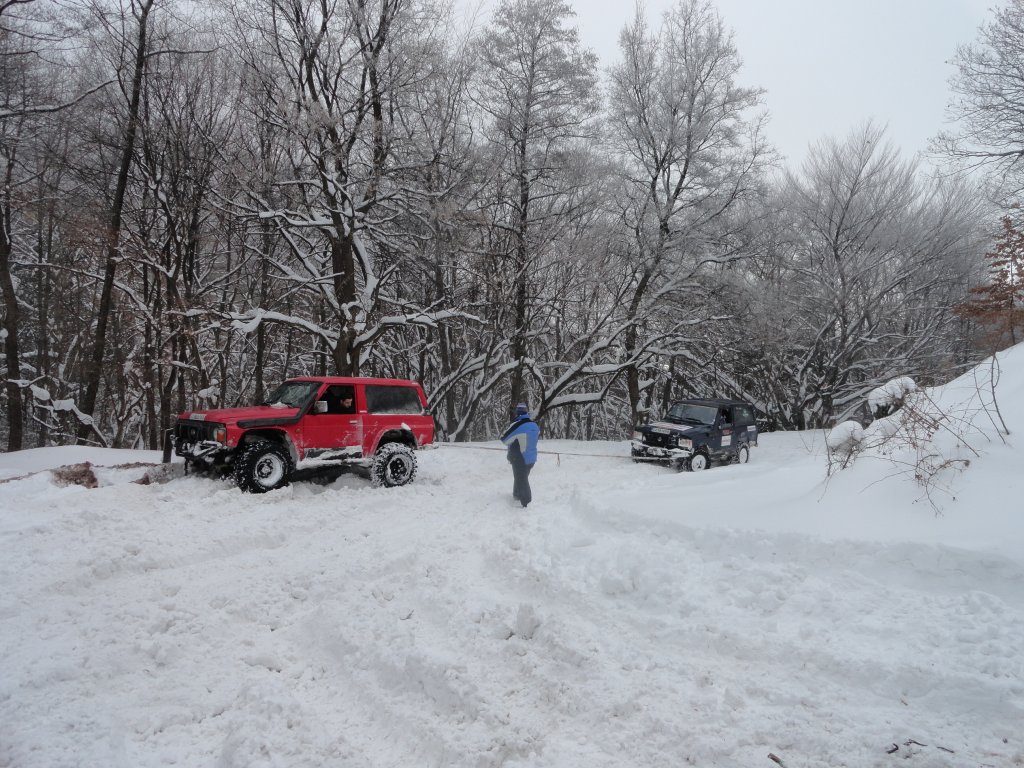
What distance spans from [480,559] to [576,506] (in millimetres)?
2358

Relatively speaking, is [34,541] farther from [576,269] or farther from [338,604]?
[576,269]

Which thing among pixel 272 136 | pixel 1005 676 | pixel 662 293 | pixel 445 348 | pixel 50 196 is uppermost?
pixel 272 136

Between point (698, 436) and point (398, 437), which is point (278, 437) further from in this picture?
point (698, 436)

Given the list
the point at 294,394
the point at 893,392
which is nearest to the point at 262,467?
the point at 294,394

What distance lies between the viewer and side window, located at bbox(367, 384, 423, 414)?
10859 mm

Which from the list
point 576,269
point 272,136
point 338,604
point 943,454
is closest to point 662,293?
point 576,269

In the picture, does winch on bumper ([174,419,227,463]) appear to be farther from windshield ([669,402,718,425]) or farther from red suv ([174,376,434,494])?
windshield ([669,402,718,425])

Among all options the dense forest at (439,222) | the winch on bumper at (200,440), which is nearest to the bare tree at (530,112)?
the dense forest at (439,222)

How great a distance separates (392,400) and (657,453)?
6.62m

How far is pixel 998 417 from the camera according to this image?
6.71 meters

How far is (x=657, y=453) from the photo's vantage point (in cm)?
1403

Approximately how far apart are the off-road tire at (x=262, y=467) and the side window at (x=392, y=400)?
1821mm

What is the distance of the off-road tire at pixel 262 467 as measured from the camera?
29.7ft

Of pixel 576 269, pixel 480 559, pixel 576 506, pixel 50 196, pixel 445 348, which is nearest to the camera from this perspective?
pixel 480 559
